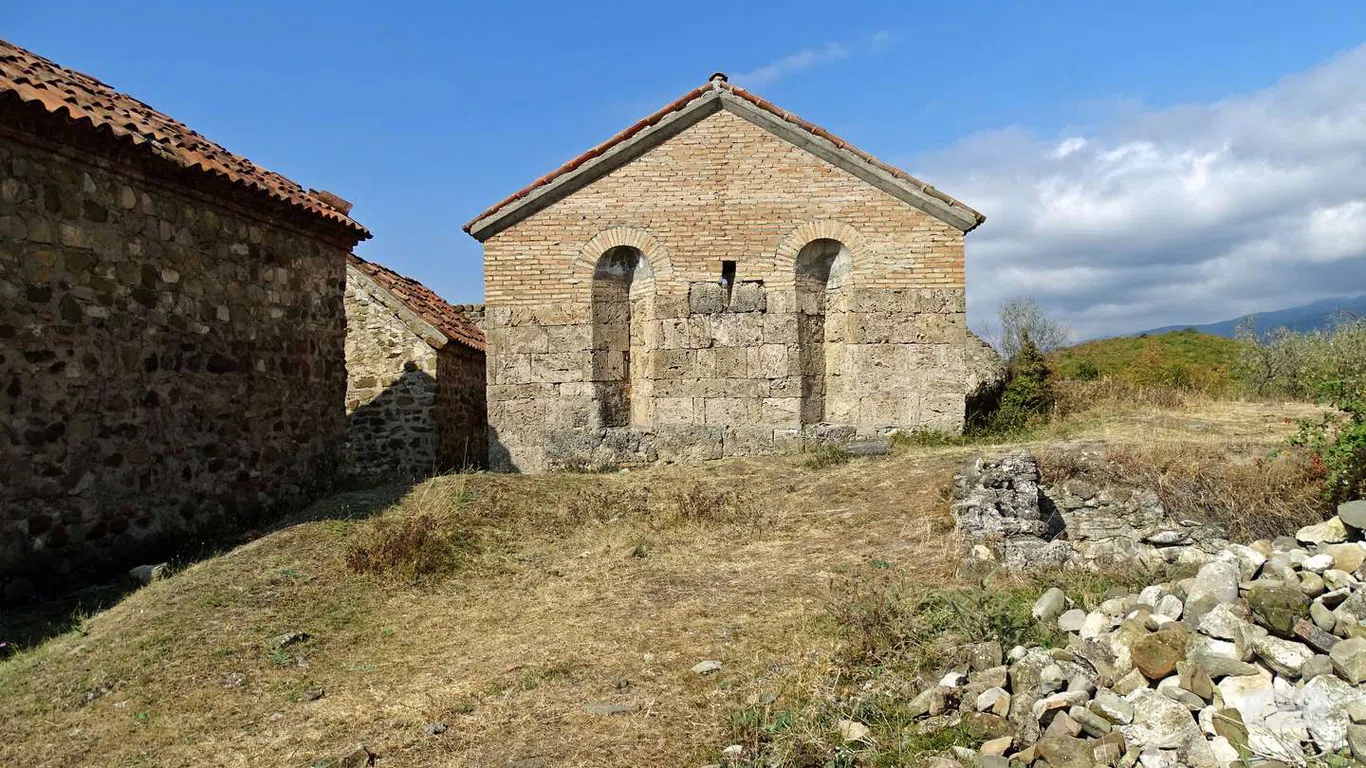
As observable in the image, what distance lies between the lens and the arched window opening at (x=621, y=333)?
41.8 feet

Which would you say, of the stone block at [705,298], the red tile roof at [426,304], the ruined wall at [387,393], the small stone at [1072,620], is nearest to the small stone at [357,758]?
the small stone at [1072,620]

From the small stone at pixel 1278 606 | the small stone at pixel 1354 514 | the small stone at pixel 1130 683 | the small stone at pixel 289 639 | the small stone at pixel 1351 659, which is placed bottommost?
the small stone at pixel 289 639

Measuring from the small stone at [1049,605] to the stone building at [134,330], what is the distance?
788 cm

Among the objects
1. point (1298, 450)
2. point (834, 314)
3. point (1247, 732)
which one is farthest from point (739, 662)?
point (834, 314)

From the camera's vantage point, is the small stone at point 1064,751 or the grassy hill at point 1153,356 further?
the grassy hill at point 1153,356

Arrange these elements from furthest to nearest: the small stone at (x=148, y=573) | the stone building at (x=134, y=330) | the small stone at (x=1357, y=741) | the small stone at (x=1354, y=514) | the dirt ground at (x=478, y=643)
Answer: the small stone at (x=148, y=573), the stone building at (x=134, y=330), the small stone at (x=1354, y=514), the dirt ground at (x=478, y=643), the small stone at (x=1357, y=741)

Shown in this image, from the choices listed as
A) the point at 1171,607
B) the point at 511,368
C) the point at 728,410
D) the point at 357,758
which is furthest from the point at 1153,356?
the point at 357,758

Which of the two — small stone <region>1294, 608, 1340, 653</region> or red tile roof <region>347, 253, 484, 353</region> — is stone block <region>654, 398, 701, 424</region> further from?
small stone <region>1294, 608, 1340, 653</region>

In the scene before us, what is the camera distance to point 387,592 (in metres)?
7.38

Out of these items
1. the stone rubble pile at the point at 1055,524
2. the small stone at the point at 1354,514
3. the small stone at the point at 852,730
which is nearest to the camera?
the small stone at the point at 852,730

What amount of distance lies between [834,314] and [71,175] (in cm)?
946

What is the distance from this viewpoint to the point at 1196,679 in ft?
12.7

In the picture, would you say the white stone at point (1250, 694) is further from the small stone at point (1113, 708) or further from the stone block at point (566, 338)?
the stone block at point (566, 338)

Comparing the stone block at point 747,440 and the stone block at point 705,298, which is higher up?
the stone block at point 705,298
